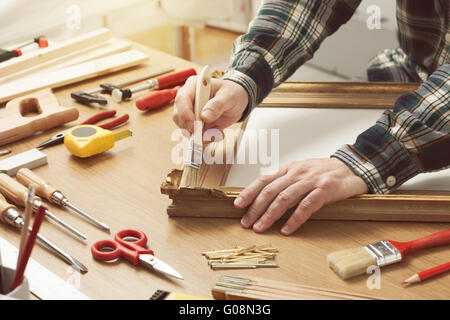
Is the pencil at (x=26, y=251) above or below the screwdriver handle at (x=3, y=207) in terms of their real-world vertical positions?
above

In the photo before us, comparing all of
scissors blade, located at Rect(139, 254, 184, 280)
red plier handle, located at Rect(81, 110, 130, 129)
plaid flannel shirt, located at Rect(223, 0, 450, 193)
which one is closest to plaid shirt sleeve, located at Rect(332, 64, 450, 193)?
plaid flannel shirt, located at Rect(223, 0, 450, 193)

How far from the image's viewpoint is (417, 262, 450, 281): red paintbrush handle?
69 centimetres

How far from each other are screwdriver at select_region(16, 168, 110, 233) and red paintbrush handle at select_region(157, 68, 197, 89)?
16.7 inches

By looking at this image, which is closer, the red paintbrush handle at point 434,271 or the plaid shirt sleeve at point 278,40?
the red paintbrush handle at point 434,271

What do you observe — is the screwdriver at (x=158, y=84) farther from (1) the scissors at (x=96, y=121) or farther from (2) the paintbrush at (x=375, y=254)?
(2) the paintbrush at (x=375, y=254)

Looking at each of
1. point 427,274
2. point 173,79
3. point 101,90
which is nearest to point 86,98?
point 101,90

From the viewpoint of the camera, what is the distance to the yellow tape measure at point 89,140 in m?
0.97

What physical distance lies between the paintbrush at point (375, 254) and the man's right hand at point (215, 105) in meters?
0.34

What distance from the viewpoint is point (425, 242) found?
74 cm

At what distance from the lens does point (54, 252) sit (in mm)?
738

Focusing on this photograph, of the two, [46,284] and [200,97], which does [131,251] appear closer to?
[46,284]

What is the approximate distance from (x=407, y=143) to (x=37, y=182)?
1.96ft

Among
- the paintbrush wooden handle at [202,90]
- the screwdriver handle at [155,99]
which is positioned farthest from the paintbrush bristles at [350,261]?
the screwdriver handle at [155,99]
